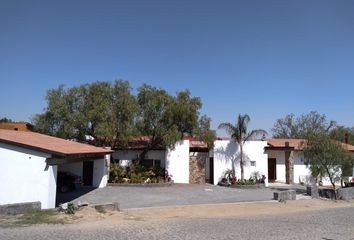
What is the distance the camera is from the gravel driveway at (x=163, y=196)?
2220cm

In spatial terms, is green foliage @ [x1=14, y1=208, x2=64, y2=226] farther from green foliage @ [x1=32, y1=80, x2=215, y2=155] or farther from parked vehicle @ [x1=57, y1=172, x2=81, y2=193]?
green foliage @ [x1=32, y1=80, x2=215, y2=155]

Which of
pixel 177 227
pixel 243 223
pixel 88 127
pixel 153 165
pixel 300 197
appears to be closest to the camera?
pixel 177 227

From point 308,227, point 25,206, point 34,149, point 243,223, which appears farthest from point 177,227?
point 34,149

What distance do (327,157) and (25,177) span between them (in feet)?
61.7

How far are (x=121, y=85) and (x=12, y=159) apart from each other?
16306 millimetres

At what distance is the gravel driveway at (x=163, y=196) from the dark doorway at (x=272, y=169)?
8105 millimetres

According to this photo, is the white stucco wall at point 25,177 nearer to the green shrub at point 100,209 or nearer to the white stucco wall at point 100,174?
the green shrub at point 100,209

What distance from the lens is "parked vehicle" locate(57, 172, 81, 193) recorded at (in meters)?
26.0

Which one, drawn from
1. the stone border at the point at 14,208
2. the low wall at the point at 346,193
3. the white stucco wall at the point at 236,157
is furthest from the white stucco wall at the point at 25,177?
the low wall at the point at 346,193

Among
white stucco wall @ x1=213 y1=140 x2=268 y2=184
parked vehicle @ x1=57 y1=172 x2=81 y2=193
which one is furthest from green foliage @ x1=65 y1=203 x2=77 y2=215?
white stucco wall @ x1=213 y1=140 x2=268 y2=184

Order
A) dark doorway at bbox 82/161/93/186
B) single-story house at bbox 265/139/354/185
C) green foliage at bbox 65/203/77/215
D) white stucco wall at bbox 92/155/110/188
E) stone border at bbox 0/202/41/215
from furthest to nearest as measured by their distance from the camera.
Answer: single-story house at bbox 265/139/354/185
dark doorway at bbox 82/161/93/186
white stucco wall at bbox 92/155/110/188
green foliage at bbox 65/203/77/215
stone border at bbox 0/202/41/215

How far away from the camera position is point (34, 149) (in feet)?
59.7

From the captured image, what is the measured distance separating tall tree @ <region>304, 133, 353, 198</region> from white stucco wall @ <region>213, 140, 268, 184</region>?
7.26 metres

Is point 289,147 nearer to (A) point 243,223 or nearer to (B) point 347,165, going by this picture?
(B) point 347,165
